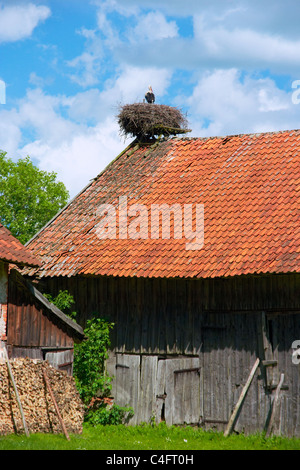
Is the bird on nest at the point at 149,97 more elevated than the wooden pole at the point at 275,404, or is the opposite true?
the bird on nest at the point at 149,97

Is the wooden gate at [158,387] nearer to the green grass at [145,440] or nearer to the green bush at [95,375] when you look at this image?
the green bush at [95,375]

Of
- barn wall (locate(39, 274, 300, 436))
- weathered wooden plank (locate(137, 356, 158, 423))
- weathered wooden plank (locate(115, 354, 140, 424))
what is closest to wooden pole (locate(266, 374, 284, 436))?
barn wall (locate(39, 274, 300, 436))

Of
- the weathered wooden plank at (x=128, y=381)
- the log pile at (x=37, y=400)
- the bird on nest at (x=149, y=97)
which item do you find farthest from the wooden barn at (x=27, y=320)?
the bird on nest at (x=149, y=97)

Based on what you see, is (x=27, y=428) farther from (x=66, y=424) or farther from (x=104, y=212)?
(x=104, y=212)

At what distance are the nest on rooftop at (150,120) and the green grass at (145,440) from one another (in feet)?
31.1

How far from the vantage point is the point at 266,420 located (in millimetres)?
15367

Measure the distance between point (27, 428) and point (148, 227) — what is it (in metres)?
6.44

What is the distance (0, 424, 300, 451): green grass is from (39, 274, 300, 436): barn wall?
0.51 m

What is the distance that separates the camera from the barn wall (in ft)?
50.6

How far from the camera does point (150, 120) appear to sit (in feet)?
71.2

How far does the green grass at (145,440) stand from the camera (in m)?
12.7

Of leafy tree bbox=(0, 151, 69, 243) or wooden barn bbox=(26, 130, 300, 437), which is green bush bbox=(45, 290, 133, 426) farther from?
leafy tree bbox=(0, 151, 69, 243)

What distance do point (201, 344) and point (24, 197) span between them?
22321mm

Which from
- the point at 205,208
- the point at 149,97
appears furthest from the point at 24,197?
the point at 205,208
